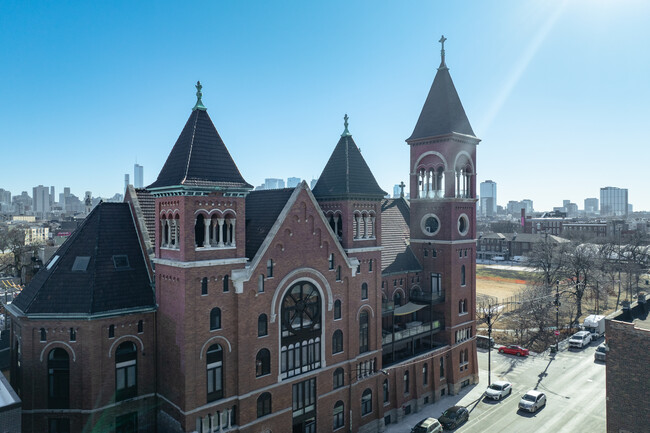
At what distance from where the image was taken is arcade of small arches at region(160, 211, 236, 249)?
942 inches

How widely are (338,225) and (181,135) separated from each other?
12916 mm

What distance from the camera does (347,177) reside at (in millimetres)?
31281

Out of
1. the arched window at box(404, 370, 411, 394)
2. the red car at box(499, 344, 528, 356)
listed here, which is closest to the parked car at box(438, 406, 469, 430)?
the arched window at box(404, 370, 411, 394)

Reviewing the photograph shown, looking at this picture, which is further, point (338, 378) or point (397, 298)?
point (397, 298)

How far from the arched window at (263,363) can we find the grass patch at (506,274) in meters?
80.3

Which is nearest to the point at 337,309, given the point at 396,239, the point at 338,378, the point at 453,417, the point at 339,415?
→ the point at 338,378

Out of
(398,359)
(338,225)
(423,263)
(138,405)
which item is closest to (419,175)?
(423,263)

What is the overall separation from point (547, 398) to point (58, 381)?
38536mm

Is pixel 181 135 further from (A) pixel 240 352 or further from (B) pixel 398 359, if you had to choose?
(B) pixel 398 359

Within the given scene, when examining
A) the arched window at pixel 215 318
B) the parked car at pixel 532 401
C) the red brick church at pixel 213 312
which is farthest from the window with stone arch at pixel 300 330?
the parked car at pixel 532 401

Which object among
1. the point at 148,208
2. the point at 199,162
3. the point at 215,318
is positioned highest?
the point at 199,162

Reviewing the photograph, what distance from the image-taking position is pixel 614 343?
21.6 meters

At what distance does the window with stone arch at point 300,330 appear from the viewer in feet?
89.5

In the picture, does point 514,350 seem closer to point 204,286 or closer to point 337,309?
point 337,309
